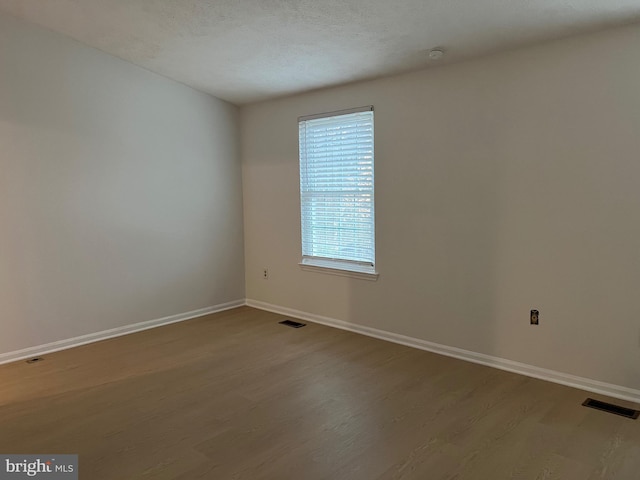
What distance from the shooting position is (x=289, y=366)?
3.48 metres

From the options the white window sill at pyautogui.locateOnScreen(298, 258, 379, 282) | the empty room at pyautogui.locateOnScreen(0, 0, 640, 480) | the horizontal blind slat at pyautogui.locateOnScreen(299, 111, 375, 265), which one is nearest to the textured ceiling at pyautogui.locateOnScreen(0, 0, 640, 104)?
the empty room at pyautogui.locateOnScreen(0, 0, 640, 480)

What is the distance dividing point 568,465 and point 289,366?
192 cm

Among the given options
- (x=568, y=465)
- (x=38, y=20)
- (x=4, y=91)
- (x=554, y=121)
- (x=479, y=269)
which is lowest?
(x=568, y=465)

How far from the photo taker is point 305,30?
3256 millimetres

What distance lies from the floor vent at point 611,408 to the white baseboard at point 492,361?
144 mm

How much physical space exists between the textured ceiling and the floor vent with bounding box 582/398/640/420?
227 centimetres

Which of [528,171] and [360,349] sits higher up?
[528,171]

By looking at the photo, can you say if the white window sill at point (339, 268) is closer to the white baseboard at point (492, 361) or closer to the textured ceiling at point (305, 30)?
the white baseboard at point (492, 361)

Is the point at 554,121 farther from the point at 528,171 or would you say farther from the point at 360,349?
the point at 360,349

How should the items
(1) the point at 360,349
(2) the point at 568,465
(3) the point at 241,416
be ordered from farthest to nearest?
(1) the point at 360,349
(3) the point at 241,416
(2) the point at 568,465

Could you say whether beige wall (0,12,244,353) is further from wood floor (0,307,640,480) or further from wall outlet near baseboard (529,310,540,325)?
wall outlet near baseboard (529,310,540,325)

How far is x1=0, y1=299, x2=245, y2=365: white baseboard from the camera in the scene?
371 cm

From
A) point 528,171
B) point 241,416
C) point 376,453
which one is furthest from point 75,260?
point 528,171

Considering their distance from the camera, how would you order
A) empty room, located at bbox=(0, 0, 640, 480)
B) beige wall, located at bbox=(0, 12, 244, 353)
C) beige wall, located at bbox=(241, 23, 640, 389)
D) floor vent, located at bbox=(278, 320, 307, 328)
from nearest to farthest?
empty room, located at bbox=(0, 0, 640, 480) → beige wall, located at bbox=(241, 23, 640, 389) → beige wall, located at bbox=(0, 12, 244, 353) → floor vent, located at bbox=(278, 320, 307, 328)
